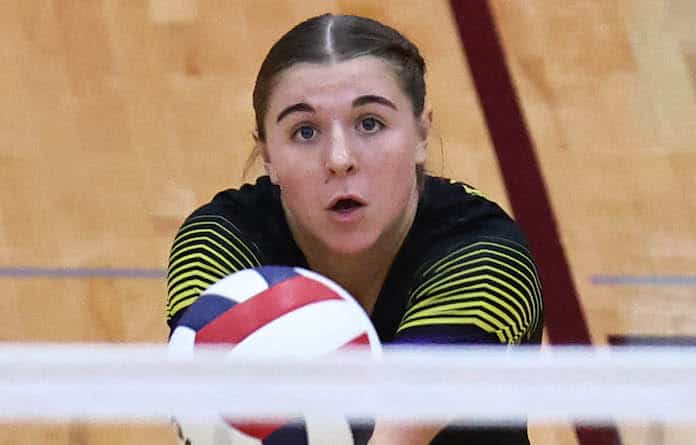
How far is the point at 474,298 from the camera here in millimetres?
1377

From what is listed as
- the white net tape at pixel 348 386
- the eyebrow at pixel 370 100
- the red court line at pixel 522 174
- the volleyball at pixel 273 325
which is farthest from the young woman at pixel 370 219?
the red court line at pixel 522 174

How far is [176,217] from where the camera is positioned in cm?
253

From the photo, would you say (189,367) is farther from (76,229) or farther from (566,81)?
(566,81)

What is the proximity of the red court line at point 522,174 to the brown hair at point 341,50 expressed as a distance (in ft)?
2.79

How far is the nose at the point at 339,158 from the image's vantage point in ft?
4.56

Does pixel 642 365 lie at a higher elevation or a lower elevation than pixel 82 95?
lower

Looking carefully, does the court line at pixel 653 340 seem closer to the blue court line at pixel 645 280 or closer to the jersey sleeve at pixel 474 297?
the blue court line at pixel 645 280

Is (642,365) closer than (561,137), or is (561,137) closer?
(642,365)

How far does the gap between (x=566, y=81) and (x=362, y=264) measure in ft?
4.46

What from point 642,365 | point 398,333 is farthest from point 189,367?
point 398,333

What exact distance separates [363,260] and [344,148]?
159 mm

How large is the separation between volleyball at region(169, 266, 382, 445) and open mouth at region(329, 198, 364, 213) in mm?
108

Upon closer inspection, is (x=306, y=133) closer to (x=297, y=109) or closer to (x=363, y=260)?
(x=297, y=109)

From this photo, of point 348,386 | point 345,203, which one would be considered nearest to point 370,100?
point 345,203
